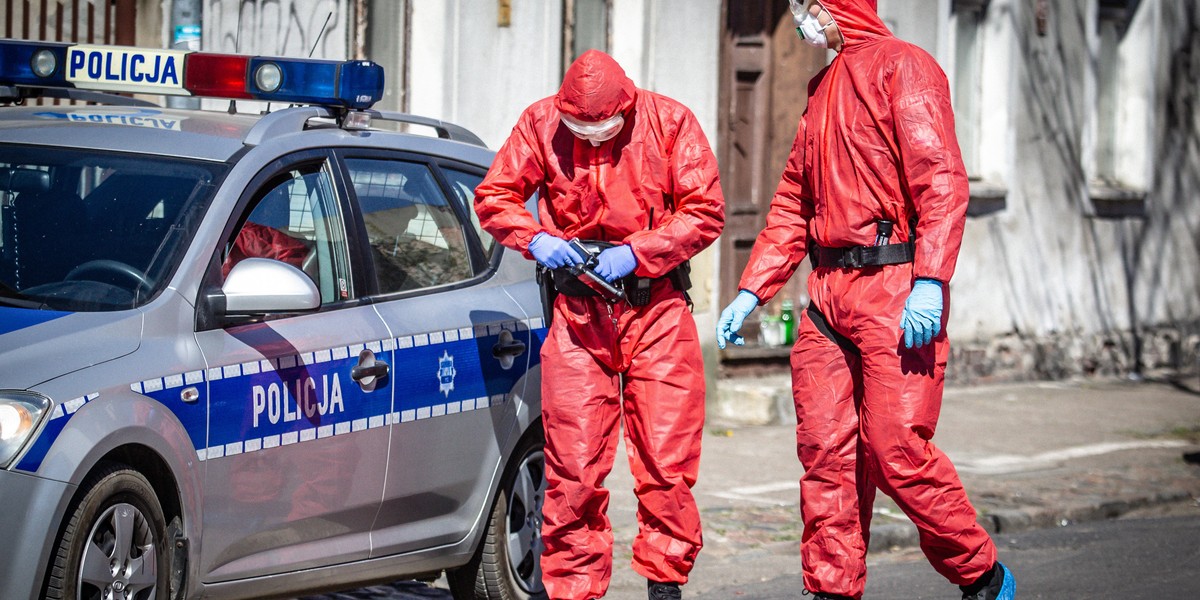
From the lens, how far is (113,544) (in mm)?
4027

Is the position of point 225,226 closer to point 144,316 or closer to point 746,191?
point 144,316

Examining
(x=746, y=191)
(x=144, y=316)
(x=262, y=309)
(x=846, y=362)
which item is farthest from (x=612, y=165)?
(x=746, y=191)

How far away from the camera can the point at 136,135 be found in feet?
16.0

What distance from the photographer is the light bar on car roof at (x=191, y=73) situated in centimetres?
516

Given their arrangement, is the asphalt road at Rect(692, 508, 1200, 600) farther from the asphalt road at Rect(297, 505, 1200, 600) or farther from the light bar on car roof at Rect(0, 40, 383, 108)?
Answer: the light bar on car roof at Rect(0, 40, 383, 108)

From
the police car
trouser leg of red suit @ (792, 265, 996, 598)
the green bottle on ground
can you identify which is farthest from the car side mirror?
the green bottle on ground

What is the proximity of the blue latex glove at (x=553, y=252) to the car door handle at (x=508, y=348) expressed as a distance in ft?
1.66

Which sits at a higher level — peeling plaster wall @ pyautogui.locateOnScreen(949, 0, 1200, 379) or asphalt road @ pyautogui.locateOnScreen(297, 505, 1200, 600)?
peeling plaster wall @ pyautogui.locateOnScreen(949, 0, 1200, 379)

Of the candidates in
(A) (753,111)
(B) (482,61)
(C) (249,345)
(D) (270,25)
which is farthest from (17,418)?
(A) (753,111)

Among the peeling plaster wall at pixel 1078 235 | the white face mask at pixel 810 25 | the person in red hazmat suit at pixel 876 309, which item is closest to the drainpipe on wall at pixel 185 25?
the white face mask at pixel 810 25

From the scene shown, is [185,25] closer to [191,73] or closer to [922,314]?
[191,73]

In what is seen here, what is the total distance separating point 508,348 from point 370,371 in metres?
0.79

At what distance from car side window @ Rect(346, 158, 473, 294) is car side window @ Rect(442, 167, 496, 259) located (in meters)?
0.08

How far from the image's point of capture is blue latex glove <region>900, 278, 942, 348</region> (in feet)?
15.5
